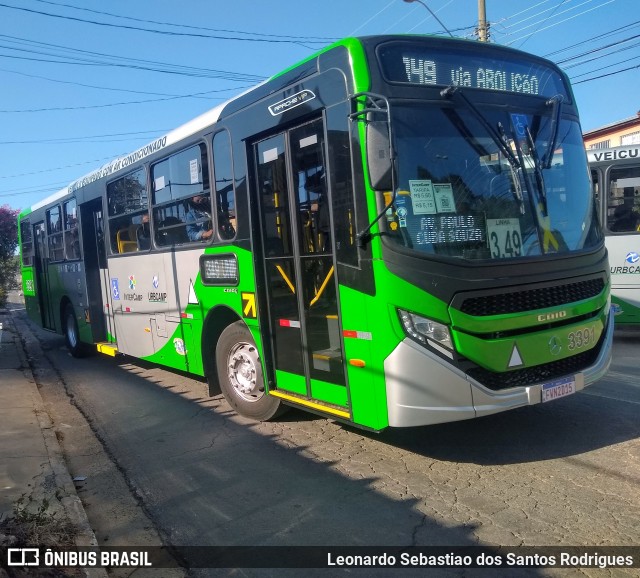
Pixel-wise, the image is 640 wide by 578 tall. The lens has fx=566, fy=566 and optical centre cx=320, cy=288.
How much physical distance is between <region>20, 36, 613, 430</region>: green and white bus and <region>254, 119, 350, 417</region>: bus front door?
18 mm

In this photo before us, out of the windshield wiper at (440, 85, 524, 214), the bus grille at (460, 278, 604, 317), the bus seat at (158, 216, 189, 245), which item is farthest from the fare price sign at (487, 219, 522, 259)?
the bus seat at (158, 216, 189, 245)

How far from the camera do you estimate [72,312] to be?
11.5 m

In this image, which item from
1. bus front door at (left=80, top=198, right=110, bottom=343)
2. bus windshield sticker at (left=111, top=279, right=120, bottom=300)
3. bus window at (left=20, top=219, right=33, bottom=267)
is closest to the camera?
bus windshield sticker at (left=111, top=279, right=120, bottom=300)

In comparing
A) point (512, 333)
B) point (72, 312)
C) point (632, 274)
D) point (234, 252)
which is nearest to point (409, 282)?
point (512, 333)

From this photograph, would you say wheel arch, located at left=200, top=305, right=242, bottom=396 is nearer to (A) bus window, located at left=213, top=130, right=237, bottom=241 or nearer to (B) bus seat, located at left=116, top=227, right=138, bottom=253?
(A) bus window, located at left=213, top=130, right=237, bottom=241

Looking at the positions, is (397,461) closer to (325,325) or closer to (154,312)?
(325,325)

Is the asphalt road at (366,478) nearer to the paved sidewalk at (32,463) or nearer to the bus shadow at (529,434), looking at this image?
the bus shadow at (529,434)

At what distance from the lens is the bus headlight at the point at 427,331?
13.7 ft

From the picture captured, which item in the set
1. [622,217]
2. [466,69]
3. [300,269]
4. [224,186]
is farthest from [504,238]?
[622,217]

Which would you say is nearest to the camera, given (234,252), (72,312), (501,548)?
(501,548)

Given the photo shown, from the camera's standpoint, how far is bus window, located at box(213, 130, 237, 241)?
19.7 feet

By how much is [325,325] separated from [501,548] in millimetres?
2266

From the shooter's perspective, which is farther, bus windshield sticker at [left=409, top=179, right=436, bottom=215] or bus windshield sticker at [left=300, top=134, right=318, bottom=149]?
bus windshield sticker at [left=300, top=134, right=318, bottom=149]

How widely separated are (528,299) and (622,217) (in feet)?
22.0
